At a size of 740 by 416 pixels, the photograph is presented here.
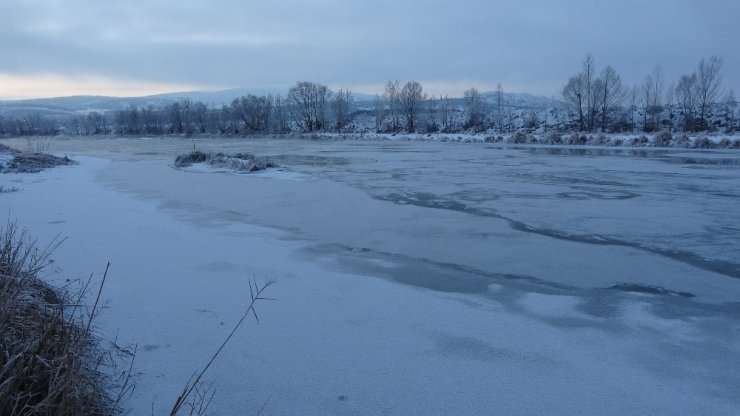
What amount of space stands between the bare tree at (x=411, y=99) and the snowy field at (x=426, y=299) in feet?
191

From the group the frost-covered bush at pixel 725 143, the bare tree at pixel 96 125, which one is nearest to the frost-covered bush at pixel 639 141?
the frost-covered bush at pixel 725 143

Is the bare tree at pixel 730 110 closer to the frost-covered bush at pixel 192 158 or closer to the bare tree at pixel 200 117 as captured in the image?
the frost-covered bush at pixel 192 158

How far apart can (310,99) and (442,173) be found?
211 feet

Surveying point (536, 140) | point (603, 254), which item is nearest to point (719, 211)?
point (603, 254)

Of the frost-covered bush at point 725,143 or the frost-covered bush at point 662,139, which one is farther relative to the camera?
the frost-covered bush at point 662,139

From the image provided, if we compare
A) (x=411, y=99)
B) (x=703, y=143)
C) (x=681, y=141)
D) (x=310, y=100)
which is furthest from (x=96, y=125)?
(x=703, y=143)

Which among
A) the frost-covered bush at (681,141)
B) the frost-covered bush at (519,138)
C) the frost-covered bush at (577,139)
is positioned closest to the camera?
the frost-covered bush at (681,141)

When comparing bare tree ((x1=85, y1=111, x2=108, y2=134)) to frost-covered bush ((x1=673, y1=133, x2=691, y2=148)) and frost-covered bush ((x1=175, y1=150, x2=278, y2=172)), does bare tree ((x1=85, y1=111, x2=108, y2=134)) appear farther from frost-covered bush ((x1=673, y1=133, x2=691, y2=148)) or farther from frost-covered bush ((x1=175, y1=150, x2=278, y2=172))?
frost-covered bush ((x1=673, y1=133, x2=691, y2=148))

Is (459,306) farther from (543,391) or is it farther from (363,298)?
(543,391)

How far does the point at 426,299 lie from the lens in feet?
14.7

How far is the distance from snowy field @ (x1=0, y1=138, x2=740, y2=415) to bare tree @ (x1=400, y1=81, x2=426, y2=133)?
58.2 meters

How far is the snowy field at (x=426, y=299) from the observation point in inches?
116

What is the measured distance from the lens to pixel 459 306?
428cm

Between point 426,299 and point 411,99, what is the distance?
2538 inches
